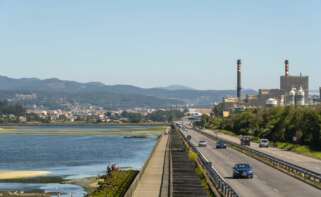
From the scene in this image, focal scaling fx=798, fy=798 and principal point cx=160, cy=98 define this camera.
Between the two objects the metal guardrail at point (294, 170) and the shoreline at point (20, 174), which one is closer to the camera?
the metal guardrail at point (294, 170)

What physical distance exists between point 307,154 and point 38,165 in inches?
1442

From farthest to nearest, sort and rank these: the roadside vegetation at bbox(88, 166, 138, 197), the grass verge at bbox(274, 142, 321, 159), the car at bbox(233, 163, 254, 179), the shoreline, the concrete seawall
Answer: the grass verge at bbox(274, 142, 321, 159) → the shoreline → the car at bbox(233, 163, 254, 179) → the roadside vegetation at bbox(88, 166, 138, 197) → the concrete seawall

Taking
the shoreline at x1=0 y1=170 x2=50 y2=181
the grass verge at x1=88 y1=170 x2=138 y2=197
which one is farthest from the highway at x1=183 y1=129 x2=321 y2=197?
the shoreline at x1=0 y1=170 x2=50 y2=181

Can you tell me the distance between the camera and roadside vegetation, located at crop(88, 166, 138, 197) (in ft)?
193

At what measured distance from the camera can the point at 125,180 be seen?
71.6 m

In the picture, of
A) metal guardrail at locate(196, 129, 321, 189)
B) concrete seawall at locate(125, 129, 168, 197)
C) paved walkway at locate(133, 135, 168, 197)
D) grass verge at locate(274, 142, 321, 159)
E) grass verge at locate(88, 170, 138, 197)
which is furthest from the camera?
grass verge at locate(274, 142, 321, 159)

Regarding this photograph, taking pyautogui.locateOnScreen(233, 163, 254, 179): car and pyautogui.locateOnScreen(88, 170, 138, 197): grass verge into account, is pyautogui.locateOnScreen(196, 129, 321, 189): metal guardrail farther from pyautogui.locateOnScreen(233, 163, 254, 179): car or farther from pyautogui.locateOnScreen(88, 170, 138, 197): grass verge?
pyautogui.locateOnScreen(88, 170, 138, 197): grass verge

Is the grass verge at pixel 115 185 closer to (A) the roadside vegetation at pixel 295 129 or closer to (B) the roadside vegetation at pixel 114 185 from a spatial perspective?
(B) the roadside vegetation at pixel 114 185

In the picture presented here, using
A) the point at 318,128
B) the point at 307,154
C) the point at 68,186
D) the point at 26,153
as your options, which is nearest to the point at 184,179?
the point at 68,186

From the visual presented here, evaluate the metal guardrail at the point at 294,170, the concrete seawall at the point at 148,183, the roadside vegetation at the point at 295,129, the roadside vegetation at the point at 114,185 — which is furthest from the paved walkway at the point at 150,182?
the roadside vegetation at the point at 295,129

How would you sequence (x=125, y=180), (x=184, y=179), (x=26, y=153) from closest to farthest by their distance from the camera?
1. (x=184, y=179)
2. (x=125, y=180)
3. (x=26, y=153)

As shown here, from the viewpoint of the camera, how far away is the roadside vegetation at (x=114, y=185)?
58803mm

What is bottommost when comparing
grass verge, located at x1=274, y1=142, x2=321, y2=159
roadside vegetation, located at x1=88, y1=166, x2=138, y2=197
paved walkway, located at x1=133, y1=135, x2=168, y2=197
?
roadside vegetation, located at x1=88, y1=166, x2=138, y2=197

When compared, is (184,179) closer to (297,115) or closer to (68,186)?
(68,186)
